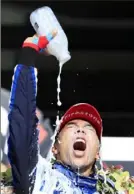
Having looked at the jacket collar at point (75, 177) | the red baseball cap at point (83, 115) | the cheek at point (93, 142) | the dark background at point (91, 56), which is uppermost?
the dark background at point (91, 56)

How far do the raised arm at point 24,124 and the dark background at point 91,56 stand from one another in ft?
0.47

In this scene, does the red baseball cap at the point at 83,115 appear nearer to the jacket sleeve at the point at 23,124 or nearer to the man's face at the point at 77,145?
the man's face at the point at 77,145

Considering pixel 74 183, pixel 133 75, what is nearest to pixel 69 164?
pixel 74 183

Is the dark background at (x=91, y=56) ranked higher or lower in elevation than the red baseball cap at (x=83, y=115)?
higher

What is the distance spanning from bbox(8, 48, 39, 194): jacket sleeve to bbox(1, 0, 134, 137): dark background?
0.15 m

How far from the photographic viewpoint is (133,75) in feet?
8.63

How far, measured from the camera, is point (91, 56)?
2.61 m

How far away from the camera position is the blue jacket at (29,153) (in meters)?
2.42

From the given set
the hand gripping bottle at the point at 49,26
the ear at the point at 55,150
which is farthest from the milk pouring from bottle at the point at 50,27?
the ear at the point at 55,150

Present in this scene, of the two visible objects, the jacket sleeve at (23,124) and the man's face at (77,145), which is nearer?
the jacket sleeve at (23,124)

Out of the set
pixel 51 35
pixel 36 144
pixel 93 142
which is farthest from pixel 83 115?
pixel 51 35

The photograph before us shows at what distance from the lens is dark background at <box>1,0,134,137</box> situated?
Answer: 259cm

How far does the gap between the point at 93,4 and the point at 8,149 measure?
72 centimetres

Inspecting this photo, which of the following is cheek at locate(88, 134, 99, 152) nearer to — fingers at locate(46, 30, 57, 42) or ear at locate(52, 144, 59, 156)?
ear at locate(52, 144, 59, 156)
